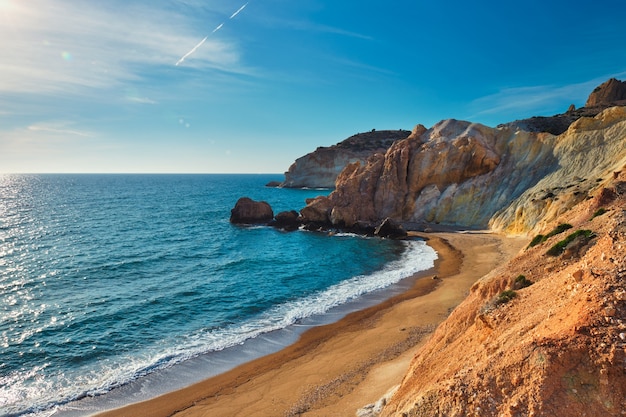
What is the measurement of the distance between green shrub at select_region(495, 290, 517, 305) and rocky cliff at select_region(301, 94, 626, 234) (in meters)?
30.0

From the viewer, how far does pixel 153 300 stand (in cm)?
2498

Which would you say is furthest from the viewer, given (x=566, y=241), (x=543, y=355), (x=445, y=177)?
(x=445, y=177)

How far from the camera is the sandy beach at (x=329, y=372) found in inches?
533

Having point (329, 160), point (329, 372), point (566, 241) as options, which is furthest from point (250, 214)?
point (329, 160)

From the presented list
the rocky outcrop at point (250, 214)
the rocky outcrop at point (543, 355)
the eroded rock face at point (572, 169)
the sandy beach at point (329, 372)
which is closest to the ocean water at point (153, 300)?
the sandy beach at point (329, 372)

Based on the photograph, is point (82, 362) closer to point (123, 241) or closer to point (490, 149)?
point (123, 241)

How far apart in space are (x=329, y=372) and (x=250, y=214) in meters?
46.5

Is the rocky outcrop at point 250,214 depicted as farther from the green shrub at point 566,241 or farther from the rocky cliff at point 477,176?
the green shrub at point 566,241

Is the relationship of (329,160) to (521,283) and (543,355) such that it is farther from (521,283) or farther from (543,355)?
(543,355)

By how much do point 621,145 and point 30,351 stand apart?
176ft

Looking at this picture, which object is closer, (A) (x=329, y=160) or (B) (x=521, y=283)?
(B) (x=521, y=283)

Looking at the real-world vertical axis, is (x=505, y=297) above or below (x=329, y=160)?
below

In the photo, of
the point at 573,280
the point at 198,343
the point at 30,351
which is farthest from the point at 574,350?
the point at 30,351

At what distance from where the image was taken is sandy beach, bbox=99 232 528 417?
1355cm
